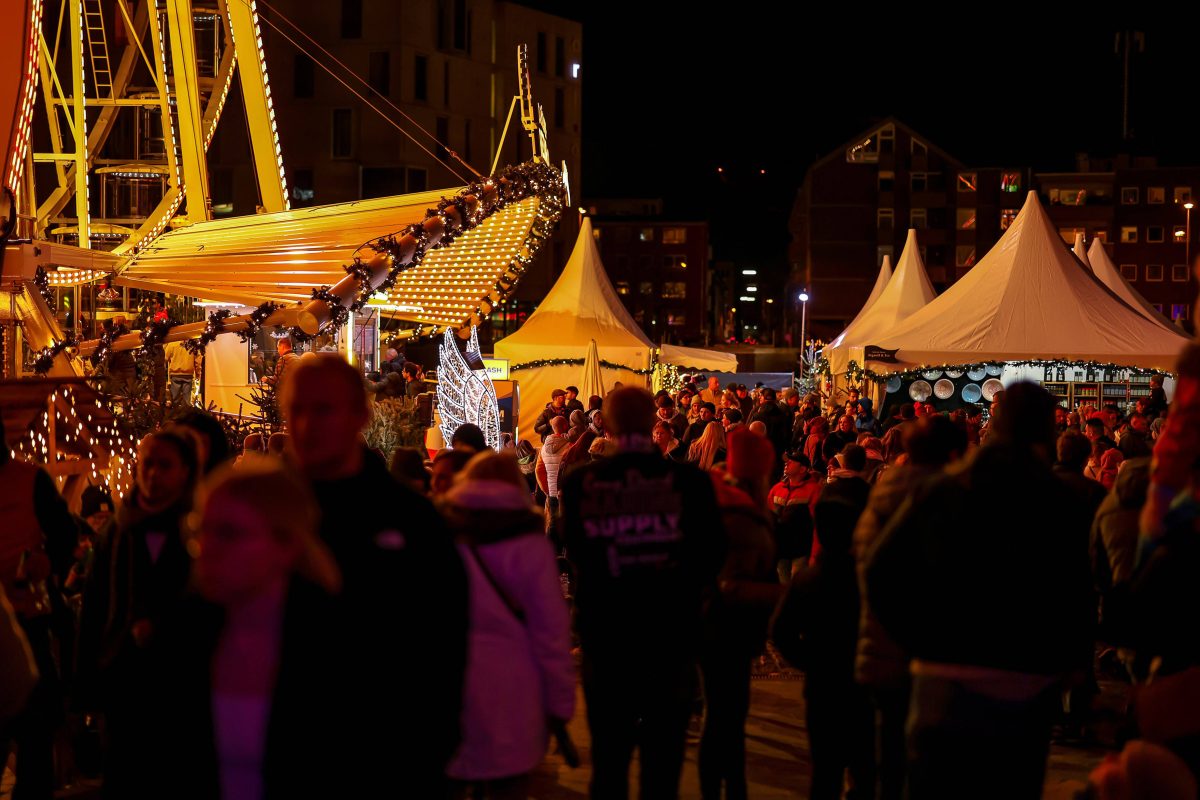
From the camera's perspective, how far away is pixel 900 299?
31.6 m

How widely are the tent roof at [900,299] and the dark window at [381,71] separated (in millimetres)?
23271

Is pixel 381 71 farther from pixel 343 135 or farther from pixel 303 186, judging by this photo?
pixel 303 186

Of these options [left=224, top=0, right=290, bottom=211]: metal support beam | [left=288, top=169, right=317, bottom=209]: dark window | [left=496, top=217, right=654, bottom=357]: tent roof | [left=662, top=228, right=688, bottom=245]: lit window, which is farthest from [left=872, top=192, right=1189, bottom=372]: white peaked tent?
[left=662, top=228, right=688, bottom=245]: lit window

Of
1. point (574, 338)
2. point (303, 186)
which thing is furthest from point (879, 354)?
point (303, 186)

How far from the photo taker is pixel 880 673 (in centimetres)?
464

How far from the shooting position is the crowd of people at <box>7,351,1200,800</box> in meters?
3.24

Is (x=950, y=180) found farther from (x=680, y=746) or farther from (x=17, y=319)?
(x=680, y=746)

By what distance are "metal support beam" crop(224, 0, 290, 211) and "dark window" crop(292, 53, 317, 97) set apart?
117 ft

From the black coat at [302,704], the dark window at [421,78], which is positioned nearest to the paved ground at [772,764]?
the black coat at [302,704]

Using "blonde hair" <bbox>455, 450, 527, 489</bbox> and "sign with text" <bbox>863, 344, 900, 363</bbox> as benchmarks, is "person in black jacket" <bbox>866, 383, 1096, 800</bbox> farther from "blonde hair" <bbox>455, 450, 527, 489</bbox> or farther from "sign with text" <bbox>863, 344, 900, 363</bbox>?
"sign with text" <bbox>863, 344, 900, 363</bbox>

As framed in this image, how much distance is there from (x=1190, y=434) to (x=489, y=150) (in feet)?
165

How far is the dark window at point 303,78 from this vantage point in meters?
50.1

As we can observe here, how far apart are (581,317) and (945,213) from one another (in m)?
45.5

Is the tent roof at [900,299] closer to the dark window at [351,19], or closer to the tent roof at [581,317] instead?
the tent roof at [581,317]
